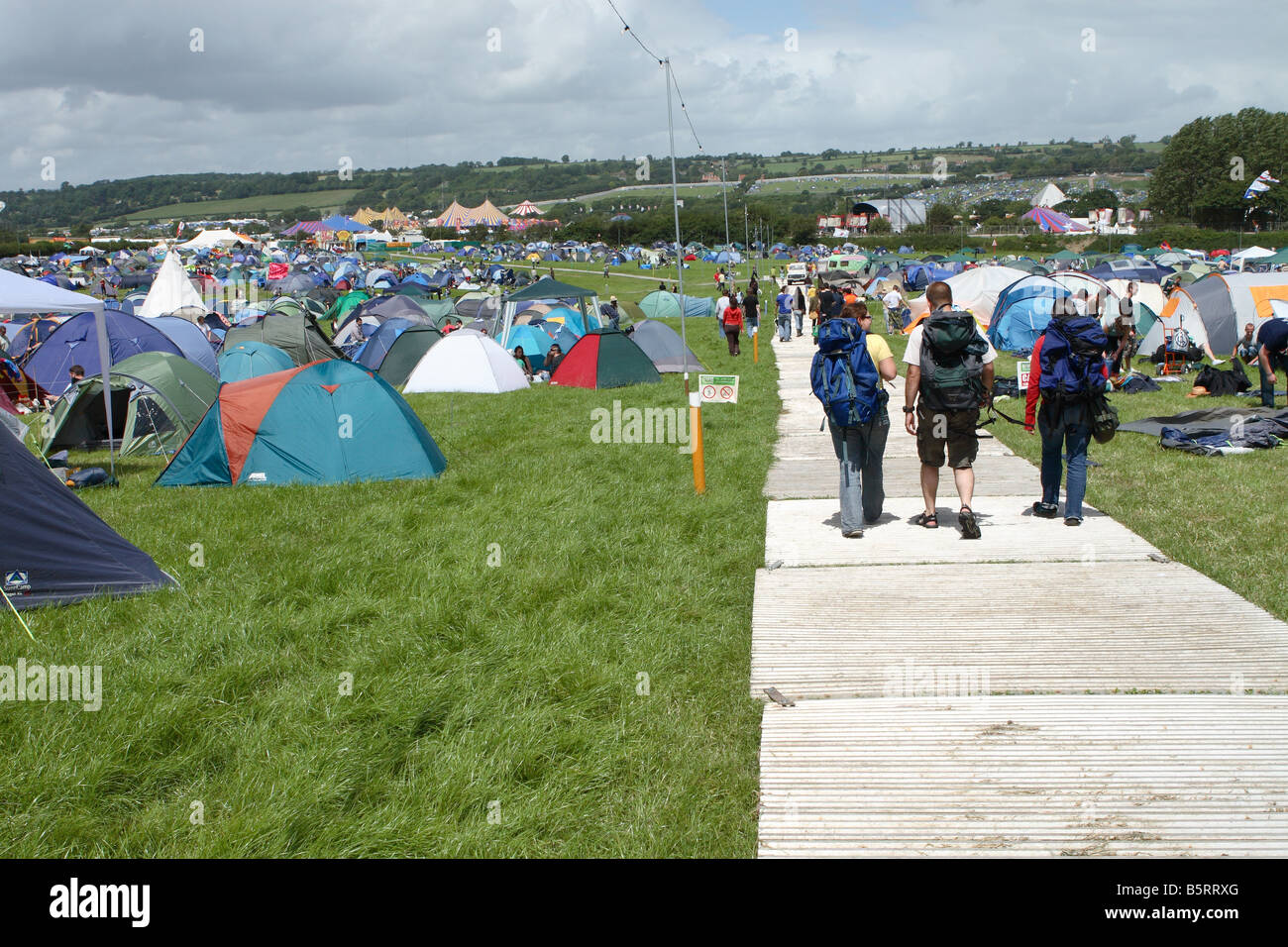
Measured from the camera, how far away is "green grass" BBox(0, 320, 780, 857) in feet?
11.8

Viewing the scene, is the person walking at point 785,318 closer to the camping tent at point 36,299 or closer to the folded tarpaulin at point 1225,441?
the folded tarpaulin at point 1225,441

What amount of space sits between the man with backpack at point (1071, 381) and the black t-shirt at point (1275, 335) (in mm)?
7075

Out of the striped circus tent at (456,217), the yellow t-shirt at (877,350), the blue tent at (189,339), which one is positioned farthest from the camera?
the striped circus tent at (456,217)

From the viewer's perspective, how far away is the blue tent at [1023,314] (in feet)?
72.9

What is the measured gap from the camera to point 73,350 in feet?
57.8

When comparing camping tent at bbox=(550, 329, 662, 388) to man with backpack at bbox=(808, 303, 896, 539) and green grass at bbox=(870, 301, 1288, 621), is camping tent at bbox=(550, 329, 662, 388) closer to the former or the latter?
green grass at bbox=(870, 301, 1288, 621)

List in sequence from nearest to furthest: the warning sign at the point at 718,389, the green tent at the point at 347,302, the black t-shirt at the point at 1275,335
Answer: the warning sign at the point at 718,389, the black t-shirt at the point at 1275,335, the green tent at the point at 347,302

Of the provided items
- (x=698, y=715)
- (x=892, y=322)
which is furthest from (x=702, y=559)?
(x=892, y=322)

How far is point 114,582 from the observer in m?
6.22

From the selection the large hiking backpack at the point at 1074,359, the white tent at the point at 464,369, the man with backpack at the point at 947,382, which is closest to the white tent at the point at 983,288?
the white tent at the point at 464,369

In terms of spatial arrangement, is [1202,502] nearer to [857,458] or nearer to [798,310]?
[857,458]

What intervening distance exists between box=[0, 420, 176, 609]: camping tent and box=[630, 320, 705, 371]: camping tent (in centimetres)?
1420

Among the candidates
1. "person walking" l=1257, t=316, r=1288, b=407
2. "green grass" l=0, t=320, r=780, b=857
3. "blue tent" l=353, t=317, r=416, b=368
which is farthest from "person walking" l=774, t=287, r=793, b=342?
"green grass" l=0, t=320, r=780, b=857

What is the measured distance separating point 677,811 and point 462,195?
19879cm
